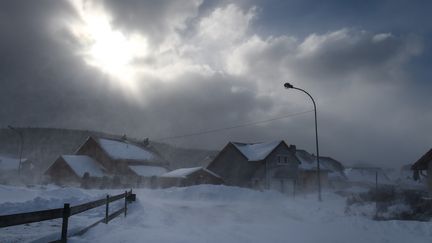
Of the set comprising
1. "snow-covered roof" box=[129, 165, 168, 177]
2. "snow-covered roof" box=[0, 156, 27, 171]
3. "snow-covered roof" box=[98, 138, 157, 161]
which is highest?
"snow-covered roof" box=[98, 138, 157, 161]

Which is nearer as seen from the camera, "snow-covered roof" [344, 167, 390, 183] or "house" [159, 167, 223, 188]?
"house" [159, 167, 223, 188]

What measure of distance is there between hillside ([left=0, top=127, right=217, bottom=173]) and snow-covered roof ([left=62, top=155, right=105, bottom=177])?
150 feet

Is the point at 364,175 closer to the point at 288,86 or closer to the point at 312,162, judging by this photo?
the point at 312,162

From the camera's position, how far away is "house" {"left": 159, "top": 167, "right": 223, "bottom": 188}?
158 ft

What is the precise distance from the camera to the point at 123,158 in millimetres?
57438

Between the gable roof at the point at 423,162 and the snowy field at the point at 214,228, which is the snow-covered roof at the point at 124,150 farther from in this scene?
the gable roof at the point at 423,162

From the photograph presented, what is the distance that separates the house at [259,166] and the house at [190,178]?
14.0 feet

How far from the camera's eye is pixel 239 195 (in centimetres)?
3167

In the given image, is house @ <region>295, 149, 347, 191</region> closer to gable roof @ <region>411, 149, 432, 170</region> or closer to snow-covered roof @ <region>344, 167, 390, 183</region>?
snow-covered roof @ <region>344, 167, 390, 183</region>

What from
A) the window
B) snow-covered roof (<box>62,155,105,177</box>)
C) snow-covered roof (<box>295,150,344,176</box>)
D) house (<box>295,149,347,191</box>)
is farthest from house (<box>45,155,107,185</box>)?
snow-covered roof (<box>295,150,344,176</box>)

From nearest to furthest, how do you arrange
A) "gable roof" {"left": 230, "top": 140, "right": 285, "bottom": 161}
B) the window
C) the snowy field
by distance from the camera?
1. the snowy field
2. "gable roof" {"left": 230, "top": 140, "right": 285, "bottom": 161}
3. the window

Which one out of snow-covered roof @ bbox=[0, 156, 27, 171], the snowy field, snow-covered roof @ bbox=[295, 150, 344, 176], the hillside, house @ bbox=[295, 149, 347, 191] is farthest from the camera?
the hillside

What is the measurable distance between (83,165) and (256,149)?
2537cm

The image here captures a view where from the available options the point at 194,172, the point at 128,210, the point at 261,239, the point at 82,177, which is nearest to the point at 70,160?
the point at 82,177
